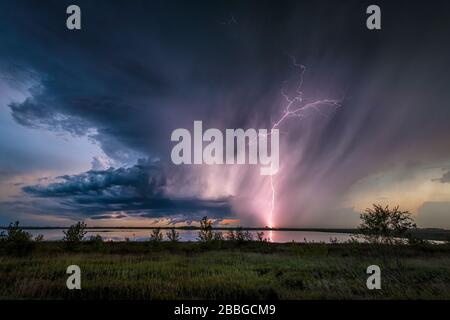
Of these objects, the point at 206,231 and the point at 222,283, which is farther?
the point at 206,231

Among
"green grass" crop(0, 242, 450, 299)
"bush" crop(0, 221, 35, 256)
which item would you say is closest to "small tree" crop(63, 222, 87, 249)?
"bush" crop(0, 221, 35, 256)

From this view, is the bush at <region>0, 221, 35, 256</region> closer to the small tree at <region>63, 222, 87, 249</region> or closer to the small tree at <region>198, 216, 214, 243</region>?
the small tree at <region>63, 222, 87, 249</region>

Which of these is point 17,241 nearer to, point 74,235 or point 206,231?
point 74,235

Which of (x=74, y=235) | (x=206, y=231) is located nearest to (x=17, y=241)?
(x=74, y=235)

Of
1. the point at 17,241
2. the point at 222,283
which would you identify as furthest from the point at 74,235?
the point at 222,283

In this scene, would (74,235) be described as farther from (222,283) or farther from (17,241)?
(222,283)

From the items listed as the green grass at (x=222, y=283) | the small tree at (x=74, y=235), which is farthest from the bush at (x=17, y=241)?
the green grass at (x=222, y=283)

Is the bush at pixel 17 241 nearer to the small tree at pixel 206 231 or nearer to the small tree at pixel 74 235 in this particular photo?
the small tree at pixel 74 235

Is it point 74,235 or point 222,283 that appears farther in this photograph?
point 74,235
